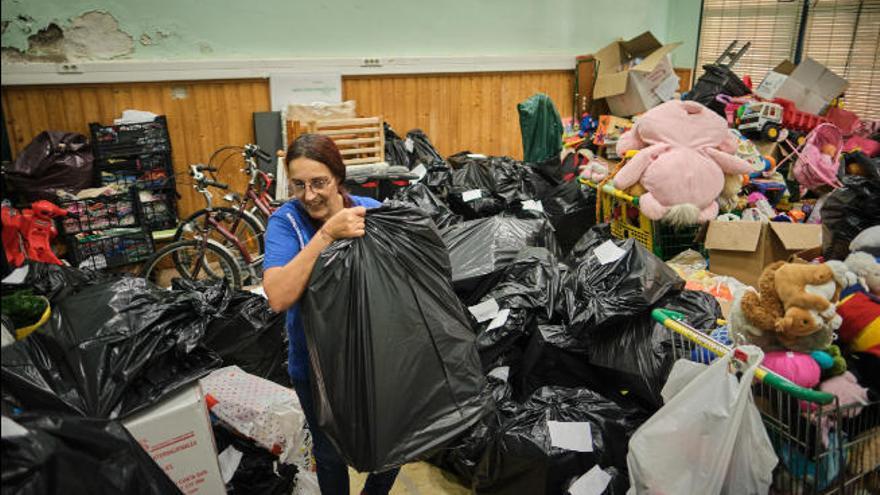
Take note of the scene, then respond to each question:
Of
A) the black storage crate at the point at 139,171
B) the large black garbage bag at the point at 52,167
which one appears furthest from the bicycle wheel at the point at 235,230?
the large black garbage bag at the point at 52,167

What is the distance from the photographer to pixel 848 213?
112 inches

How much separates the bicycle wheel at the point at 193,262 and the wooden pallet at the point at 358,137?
1.20 meters

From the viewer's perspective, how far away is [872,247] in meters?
2.36

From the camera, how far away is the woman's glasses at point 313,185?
159 cm

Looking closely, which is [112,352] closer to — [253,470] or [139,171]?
[253,470]

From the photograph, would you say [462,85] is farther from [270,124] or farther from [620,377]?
[620,377]

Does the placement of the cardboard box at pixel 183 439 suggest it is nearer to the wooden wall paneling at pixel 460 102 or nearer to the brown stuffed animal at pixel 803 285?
the brown stuffed animal at pixel 803 285

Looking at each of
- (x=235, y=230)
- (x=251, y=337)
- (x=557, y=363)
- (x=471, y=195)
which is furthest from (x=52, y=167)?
(x=557, y=363)

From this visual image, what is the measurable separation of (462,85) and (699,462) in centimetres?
440

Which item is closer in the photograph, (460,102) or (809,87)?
(809,87)

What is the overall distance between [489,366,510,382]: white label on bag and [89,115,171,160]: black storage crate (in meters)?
2.96

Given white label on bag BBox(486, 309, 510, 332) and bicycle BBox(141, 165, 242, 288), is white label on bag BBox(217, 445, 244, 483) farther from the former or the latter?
bicycle BBox(141, 165, 242, 288)

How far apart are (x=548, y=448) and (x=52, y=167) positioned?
349cm

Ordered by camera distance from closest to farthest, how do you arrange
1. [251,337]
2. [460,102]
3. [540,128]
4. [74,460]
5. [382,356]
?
[74,460], [382,356], [251,337], [540,128], [460,102]
